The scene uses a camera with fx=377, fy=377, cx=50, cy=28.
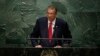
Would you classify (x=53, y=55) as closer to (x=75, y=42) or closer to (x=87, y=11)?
(x=75, y=42)

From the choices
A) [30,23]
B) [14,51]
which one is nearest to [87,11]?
[30,23]

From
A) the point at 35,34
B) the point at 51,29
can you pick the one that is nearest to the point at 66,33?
the point at 51,29

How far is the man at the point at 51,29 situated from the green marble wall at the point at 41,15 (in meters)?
0.09

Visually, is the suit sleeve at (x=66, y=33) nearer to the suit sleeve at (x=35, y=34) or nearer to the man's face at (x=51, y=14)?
the man's face at (x=51, y=14)

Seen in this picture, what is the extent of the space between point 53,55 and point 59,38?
0.36 metres

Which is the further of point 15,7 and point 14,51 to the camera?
point 15,7

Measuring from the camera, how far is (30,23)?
6.07 m

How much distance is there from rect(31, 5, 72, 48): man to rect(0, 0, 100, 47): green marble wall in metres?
0.09

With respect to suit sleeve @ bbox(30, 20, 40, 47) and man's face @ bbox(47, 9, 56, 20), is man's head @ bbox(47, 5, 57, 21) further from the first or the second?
suit sleeve @ bbox(30, 20, 40, 47)

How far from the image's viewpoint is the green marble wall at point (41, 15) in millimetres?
6031

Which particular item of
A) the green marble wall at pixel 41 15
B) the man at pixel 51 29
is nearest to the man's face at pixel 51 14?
the man at pixel 51 29

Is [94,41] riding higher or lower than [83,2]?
lower

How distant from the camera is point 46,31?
6.02 metres

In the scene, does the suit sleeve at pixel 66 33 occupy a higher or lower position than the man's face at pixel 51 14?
lower
